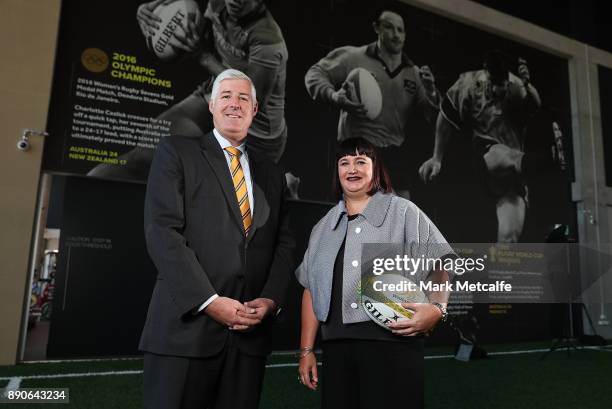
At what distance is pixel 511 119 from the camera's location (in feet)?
24.3

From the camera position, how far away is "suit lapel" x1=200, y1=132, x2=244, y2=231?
1.44 meters

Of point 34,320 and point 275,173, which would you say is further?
point 34,320

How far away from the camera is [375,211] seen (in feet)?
4.94

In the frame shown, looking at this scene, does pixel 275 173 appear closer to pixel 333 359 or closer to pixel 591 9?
pixel 333 359

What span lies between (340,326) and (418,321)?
0.25 metres

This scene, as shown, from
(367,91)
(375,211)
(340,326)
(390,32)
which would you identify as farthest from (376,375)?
(390,32)

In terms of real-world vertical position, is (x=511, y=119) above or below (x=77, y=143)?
above

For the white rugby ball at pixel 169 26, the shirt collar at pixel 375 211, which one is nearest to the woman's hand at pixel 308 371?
the shirt collar at pixel 375 211

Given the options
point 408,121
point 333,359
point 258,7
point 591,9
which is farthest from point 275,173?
point 591,9

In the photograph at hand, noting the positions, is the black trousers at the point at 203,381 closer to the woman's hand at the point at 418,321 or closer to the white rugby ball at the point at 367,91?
the woman's hand at the point at 418,321

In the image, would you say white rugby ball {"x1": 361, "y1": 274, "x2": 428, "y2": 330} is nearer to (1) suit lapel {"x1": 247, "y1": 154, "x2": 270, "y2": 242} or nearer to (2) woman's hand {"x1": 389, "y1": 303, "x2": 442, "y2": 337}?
(2) woman's hand {"x1": 389, "y1": 303, "x2": 442, "y2": 337}

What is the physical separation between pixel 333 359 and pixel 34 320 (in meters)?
4.12

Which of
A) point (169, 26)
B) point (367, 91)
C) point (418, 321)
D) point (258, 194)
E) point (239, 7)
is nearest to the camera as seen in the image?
point (418, 321)

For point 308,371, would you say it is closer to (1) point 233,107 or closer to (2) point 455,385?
(1) point 233,107
